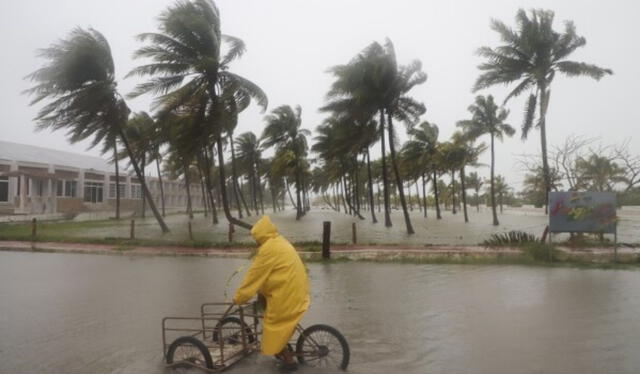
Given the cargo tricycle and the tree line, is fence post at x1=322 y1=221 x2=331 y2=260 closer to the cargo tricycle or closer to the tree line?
the tree line

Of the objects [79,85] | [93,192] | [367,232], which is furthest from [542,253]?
[93,192]

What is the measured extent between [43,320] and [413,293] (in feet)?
21.0

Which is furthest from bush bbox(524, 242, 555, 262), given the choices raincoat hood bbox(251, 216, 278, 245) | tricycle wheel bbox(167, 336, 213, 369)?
tricycle wheel bbox(167, 336, 213, 369)

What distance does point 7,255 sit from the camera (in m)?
17.1

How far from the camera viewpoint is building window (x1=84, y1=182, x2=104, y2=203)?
47.6 meters

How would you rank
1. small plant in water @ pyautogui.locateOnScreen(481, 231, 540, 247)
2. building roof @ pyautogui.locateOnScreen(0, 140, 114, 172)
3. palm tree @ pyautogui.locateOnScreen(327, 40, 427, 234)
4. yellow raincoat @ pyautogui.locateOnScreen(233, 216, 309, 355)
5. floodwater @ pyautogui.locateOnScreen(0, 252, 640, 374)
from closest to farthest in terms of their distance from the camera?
yellow raincoat @ pyautogui.locateOnScreen(233, 216, 309, 355) → floodwater @ pyautogui.locateOnScreen(0, 252, 640, 374) → small plant in water @ pyautogui.locateOnScreen(481, 231, 540, 247) → palm tree @ pyautogui.locateOnScreen(327, 40, 427, 234) → building roof @ pyautogui.locateOnScreen(0, 140, 114, 172)

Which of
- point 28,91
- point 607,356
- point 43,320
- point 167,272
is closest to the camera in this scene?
point 607,356

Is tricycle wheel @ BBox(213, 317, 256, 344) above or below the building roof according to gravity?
below

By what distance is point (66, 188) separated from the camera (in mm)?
44625

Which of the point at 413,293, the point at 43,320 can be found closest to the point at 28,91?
the point at 43,320

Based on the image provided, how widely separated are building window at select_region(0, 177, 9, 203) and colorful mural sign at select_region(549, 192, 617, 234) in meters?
36.3

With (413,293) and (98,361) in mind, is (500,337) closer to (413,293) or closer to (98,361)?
(413,293)

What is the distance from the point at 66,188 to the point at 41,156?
327 centimetres

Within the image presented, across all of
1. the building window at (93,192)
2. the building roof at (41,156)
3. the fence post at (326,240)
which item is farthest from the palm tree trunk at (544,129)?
the building window at (93,192)
